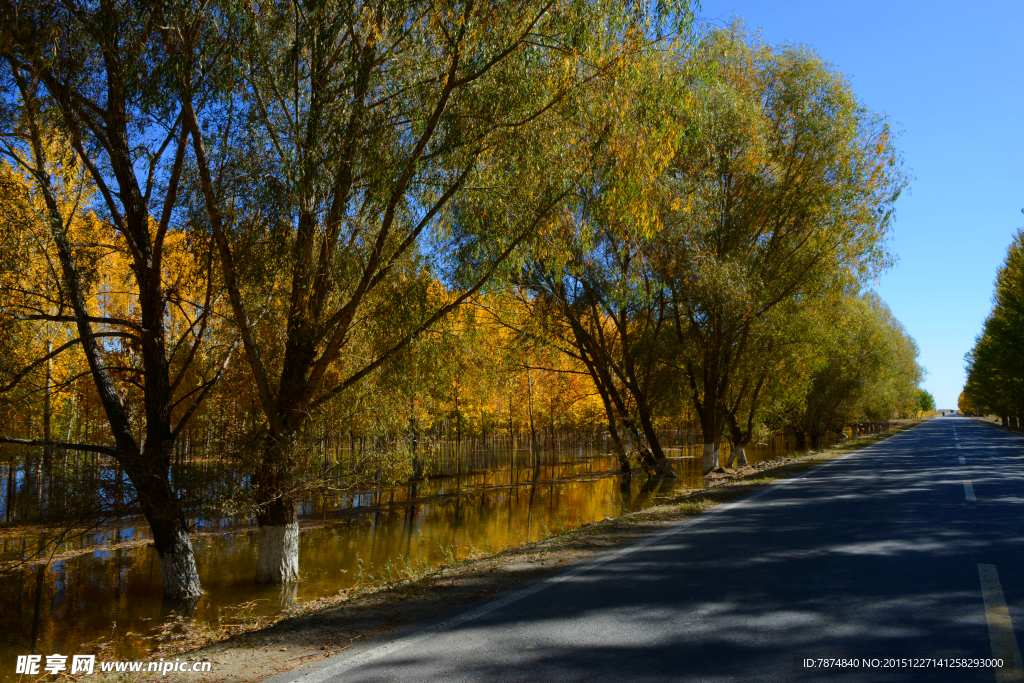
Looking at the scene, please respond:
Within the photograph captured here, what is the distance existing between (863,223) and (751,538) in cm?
1623

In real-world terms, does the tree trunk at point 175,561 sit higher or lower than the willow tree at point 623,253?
lower

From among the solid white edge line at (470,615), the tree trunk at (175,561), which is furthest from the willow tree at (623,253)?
the tree trunk at (175,561)

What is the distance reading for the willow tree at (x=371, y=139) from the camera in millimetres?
9219

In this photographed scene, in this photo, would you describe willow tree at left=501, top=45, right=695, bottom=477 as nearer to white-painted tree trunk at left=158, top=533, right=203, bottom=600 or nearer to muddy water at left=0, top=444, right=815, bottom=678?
muddy water at left=0, top=444, right=815, bottom=678

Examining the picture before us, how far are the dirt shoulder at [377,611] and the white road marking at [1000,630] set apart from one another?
3.58 m

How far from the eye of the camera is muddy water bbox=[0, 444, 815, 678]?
9391 mm

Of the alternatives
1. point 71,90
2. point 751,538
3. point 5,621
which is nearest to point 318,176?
→ point 71,90

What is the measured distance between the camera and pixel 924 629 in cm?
432

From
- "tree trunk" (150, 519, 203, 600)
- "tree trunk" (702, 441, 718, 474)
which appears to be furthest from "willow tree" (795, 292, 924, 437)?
"tree trunk" (150, 519, 203, 600)

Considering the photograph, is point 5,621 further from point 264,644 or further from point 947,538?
point 947,538

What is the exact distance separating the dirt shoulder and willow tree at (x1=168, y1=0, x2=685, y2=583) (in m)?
4.47

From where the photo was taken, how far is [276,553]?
11586 mm

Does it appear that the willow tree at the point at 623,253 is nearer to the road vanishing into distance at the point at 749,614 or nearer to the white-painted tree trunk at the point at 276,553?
the road vanishing into distance at the point at 749,614

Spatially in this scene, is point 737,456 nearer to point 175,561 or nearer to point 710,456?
point 710,456
